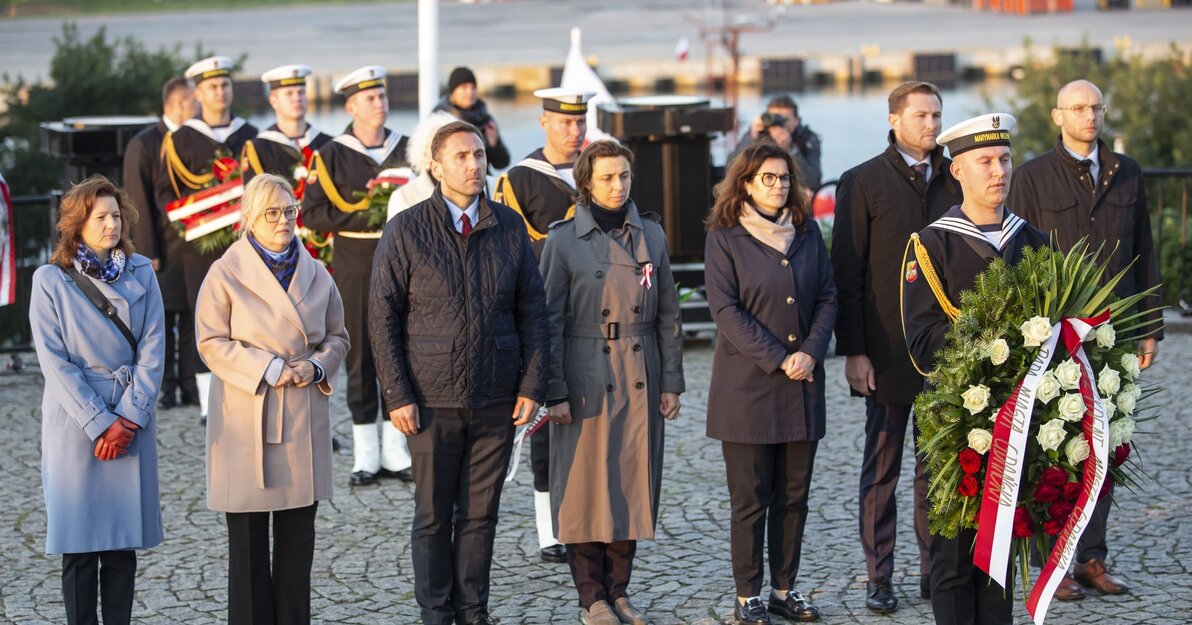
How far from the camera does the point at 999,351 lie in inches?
196

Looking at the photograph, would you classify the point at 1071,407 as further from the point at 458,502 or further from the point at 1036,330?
the point at 458,502

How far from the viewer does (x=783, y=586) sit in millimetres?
6250

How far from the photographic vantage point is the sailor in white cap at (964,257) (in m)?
5.38

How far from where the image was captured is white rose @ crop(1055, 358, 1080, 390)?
16.3 ft

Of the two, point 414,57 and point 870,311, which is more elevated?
point 414,57

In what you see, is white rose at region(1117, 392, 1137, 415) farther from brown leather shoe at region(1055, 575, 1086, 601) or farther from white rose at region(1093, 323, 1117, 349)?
brown leather shoe at region(1055, 575, 1086, 601)

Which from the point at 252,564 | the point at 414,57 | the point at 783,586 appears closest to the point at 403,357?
the point at 252,564

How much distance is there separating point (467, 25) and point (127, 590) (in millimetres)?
81299

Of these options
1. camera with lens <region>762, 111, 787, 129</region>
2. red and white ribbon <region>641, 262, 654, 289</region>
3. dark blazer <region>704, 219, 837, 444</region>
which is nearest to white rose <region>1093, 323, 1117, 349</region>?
dark blazer <region>704, 219, 837, 444</region>

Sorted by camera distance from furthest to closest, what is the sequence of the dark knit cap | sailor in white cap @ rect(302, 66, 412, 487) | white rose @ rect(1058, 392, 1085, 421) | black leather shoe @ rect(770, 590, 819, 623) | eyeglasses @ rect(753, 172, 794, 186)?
the dark knit cap → sailor in white cap @ rect(302, 66, 412, 487) → black leather shoe @ rect(770, 590, 819, 623) → eyeglasses @ rect(753, 172, 794, 186) → white rose @ rect(1058, 392, 1085, 421)

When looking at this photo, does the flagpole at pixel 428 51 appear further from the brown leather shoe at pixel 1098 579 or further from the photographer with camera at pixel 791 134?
the brown leather shoe at pixel 1098 579

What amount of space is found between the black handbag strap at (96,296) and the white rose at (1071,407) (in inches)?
127

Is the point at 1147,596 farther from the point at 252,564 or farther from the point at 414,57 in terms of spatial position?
the point at 414,57

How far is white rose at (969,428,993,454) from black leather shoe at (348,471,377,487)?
161 inches
